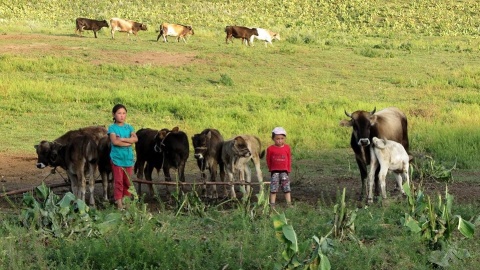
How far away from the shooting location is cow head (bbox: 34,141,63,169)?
1209 centimetres

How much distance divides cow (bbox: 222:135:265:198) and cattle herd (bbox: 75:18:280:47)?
22395 mm

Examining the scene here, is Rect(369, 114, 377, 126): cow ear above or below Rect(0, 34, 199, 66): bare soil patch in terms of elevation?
above

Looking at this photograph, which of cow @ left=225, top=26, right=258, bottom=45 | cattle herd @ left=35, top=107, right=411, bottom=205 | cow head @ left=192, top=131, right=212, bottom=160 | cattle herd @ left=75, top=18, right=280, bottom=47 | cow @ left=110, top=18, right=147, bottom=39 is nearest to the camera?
cattle herd @ left=35, top=107, right=411, bottom=205

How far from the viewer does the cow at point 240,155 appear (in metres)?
12.5

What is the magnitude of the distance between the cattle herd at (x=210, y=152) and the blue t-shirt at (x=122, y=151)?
1115 millimetres

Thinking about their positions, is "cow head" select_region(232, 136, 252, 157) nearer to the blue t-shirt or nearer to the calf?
the blue t-shirt

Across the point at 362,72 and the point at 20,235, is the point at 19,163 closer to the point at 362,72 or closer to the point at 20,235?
the point at 20,235

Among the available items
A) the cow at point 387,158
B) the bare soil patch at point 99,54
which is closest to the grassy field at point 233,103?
the bare soil patch at point 99,54

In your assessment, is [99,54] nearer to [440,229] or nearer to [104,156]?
[104,156]

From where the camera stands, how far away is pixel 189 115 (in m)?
20.7

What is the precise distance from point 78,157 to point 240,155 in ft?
7.59

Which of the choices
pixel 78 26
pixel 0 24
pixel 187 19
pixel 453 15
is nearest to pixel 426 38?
pixel 453 15

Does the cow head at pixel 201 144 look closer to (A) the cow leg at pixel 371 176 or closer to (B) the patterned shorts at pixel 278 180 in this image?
(B) the patterned shorts at pixel 278 180

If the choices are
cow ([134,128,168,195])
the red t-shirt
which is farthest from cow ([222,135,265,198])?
cow ([134,128,168,195])
